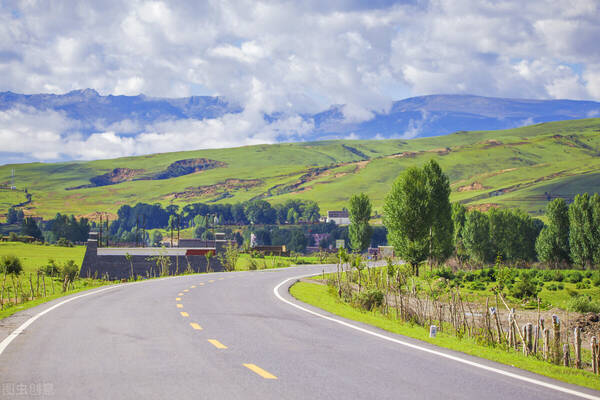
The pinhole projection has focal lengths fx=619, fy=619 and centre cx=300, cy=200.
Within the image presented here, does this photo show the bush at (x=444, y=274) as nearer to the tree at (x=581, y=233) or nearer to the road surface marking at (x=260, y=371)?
the tree at (x=581, y=233)

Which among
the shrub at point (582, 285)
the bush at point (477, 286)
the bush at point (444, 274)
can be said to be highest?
the bush at point (444, 274)

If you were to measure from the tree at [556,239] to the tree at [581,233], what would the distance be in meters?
4.34

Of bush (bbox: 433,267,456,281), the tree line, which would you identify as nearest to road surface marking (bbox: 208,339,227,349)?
the tree line

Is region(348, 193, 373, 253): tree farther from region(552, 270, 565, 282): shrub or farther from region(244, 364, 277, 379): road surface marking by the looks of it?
region(244, 364, 277, 379): road surface marking

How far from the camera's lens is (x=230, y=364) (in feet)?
31.6

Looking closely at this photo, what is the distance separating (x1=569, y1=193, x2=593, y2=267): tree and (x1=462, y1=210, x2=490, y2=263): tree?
54.0 feet

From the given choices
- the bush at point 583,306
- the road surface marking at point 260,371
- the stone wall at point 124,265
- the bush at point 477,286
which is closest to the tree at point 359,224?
the stone wall at point 124,265

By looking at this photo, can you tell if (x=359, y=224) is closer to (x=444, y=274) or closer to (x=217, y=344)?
(x=444, y=274)

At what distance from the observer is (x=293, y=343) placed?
39.6 feet

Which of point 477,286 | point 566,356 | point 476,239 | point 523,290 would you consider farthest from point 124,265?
point 476,239

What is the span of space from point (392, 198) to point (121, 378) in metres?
50.3

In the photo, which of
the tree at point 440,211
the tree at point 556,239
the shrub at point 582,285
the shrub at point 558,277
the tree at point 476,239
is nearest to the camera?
the shrub at point 582,285

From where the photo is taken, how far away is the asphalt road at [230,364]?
7883 millimetres

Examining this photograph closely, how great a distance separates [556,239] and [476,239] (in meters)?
12.6
